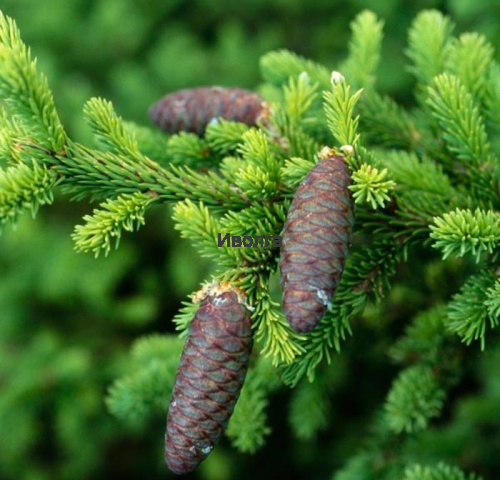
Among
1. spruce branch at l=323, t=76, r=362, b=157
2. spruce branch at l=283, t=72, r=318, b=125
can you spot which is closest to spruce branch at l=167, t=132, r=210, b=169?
spruce branch at l=283, t=72, r=318, b=125

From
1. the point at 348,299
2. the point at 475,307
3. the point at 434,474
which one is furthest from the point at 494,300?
the point at 434,474

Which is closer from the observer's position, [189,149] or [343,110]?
[343,110]

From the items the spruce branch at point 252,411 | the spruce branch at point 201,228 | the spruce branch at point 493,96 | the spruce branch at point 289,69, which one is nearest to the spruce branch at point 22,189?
the spruce branch at point 201,228

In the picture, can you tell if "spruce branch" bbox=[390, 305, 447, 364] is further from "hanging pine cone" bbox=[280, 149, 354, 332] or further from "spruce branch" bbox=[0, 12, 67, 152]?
"spruce branch" bbox=[0, 12, 67, 152]

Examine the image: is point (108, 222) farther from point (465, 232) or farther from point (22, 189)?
point (465, 232)

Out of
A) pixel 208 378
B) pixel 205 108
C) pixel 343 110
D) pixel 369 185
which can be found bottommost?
pixel 208 378

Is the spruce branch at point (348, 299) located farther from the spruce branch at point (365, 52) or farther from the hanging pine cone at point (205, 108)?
the spruce branch at point (365, 52)
